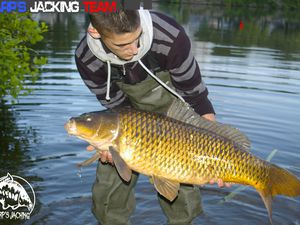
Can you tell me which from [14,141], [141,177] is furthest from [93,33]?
[14,141]

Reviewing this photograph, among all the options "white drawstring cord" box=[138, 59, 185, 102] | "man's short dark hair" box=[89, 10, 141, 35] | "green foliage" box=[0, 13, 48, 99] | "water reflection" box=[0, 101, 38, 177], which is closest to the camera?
"man's short dark hair" box=[89, 10, 141, 35]

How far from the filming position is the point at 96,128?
137 inches

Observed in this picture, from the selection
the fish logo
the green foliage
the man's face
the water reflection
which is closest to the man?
the man's face

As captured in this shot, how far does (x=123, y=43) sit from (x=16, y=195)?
2.97 meters

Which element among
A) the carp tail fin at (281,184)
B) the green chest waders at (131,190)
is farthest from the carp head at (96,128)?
the carp tail fin at (281,184)

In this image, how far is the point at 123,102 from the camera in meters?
4.56

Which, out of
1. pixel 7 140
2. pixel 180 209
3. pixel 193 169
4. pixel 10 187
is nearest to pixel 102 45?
pixel 193 169

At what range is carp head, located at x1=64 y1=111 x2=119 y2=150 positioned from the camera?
11.3 ft

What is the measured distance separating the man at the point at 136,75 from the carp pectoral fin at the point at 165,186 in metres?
0.40

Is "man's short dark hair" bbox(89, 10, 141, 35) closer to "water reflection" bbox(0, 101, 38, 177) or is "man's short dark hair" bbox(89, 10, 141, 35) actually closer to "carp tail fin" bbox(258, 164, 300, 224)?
"carp tail fin" bbox(258, 164, 300, 224)

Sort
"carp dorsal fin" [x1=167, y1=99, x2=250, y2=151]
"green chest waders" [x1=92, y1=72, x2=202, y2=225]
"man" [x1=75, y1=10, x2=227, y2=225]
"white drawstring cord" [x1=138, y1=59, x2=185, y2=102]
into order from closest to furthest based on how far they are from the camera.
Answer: "man" [x1=75, y1=10, x2=227, y2=225] < "carp dorsal fin" [x1=167, y1=99, x2=250, y2=151] < "white drawstring cord" [x1=138, y1=59, x2=185, y2=102] < "green chest waders" [x1=92, y1=72, x2=202, y2=225]

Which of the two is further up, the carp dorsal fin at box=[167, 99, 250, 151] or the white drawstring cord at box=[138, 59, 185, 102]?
the white drawstring cord at box=[138, 59, 185, 102]

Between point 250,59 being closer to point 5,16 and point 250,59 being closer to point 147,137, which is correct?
point 5,16

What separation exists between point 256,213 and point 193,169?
7.65 feet
